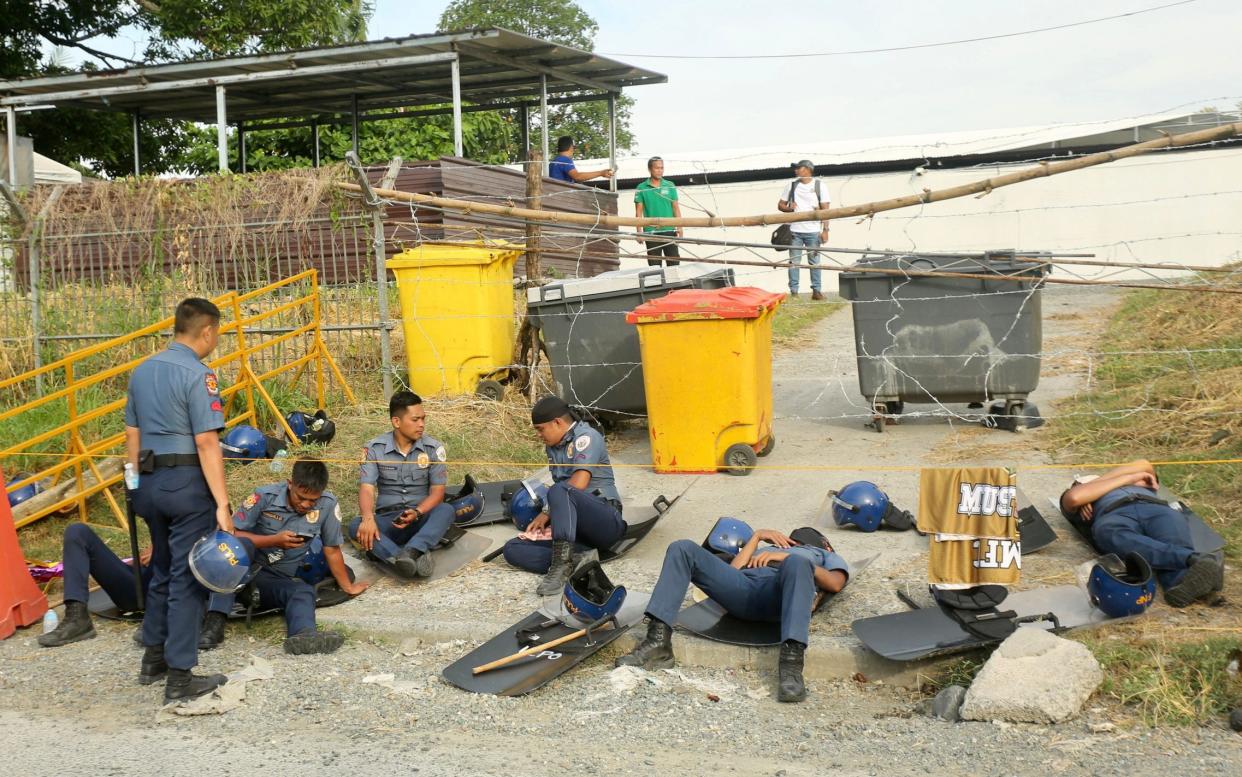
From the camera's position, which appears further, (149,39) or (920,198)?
(149,39)

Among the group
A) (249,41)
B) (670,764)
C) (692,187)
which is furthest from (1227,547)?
(249,41)

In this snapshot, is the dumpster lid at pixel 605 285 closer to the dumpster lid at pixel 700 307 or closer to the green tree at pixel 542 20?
the dumpster lid at pixel 700 307

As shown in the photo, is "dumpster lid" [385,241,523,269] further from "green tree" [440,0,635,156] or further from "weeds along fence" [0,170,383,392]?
"green tree" [440,0,635,156]

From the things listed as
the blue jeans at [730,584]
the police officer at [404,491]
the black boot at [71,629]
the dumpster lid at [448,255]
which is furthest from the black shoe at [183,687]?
the dumpster lid at [448,255]

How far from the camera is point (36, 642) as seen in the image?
19.2ft

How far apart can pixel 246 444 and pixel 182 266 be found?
10.7ft

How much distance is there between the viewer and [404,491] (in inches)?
269

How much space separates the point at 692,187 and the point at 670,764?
66.2 ft

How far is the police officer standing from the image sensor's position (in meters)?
6.16

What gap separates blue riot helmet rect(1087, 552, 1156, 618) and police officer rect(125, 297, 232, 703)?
375 cm

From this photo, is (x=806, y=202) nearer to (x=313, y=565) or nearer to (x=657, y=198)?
(x=657, y=198)

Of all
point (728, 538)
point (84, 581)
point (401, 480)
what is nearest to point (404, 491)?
point (401, 480)

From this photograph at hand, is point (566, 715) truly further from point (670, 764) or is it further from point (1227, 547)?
point (1227, 547)

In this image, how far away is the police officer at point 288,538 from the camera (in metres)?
5.73
